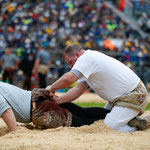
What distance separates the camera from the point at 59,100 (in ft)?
18.6

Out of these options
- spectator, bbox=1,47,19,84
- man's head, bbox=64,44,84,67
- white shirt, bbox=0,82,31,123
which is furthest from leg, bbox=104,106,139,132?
spectator, bbox=1,47,19,84

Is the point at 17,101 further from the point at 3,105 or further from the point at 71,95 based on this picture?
the point at 71,95

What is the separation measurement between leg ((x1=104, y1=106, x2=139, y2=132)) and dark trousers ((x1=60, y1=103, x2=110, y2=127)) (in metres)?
0.37

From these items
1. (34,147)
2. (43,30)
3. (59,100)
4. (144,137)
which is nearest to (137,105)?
(144,137)

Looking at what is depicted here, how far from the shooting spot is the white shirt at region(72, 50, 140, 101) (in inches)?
213

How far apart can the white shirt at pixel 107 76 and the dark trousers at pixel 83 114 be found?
1.34ft

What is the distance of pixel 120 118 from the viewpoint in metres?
5.46

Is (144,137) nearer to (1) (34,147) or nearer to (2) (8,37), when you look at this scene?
(1) (34,147)

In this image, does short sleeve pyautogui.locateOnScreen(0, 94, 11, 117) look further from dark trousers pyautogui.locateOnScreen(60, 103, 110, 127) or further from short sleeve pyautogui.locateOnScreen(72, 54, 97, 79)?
short sleeve pyautogui.locateOnScreen(72, 54, 97, 79)

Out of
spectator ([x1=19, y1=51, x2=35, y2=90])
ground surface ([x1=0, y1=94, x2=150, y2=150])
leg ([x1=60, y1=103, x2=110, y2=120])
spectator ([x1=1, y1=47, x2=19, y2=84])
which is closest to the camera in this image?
ground surface ([x1=0, y1=94, x2=150, y2=150])

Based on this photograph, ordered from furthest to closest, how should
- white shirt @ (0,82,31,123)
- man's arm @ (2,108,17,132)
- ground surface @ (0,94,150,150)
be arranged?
white shirt @ (0,82,31,123), man's arm @ (2,108,17,132), ground surface @ (0,94,150,150)

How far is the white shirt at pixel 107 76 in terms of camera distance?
5.41 meters

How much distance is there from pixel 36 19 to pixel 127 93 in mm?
15398

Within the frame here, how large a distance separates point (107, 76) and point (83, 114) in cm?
78
